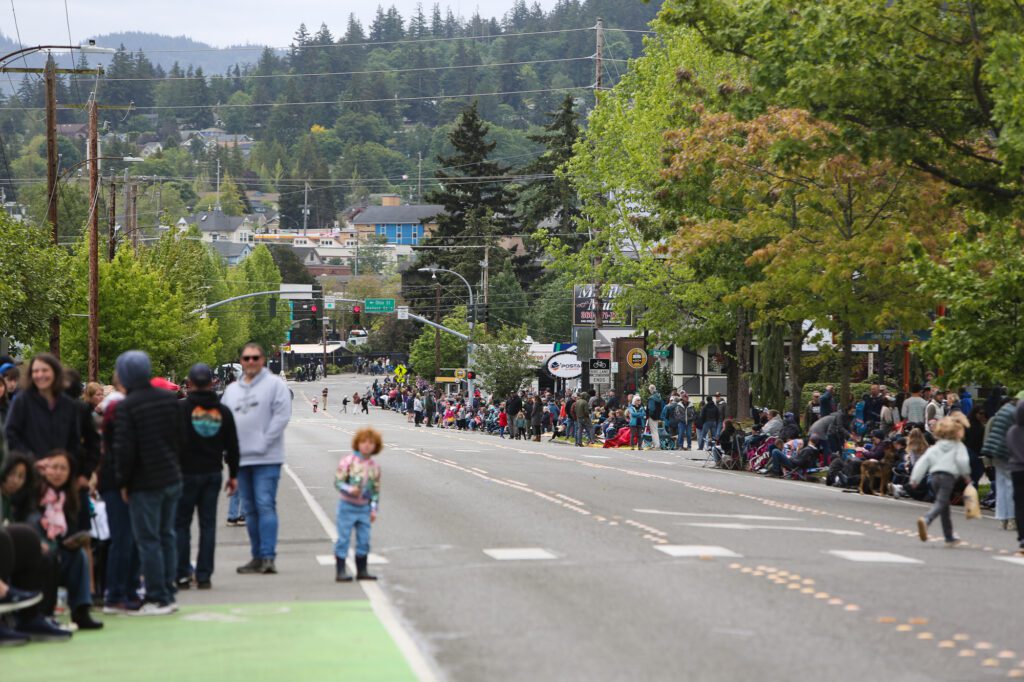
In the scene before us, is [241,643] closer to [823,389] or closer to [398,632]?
[398,632]

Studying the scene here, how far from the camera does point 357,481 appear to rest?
13.5 m

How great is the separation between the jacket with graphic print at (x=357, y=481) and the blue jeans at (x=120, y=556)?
1.90 meters

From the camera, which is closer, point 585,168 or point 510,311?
point 585,168

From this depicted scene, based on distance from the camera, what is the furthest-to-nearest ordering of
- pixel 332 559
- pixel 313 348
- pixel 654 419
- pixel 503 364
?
pixel 313 348 → pixel 503 364 → pixel 654 419 → pixel 332 559

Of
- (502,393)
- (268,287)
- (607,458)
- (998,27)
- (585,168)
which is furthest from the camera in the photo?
(268,287)

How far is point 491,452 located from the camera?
38688 millimetres

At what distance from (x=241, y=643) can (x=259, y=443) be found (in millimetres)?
3737

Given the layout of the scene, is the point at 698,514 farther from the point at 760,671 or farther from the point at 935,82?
the point at 760,671

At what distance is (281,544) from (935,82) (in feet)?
42.0

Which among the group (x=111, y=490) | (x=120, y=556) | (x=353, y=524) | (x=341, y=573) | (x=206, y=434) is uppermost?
(x=206, y=434)

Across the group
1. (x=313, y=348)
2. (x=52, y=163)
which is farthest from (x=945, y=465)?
(x=313, y=348)

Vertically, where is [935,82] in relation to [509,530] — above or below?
above

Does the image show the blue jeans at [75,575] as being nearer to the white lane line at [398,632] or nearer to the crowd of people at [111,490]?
the crowd of people at [111,490]

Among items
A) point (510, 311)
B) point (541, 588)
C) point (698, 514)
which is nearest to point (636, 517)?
point (698, 514)
